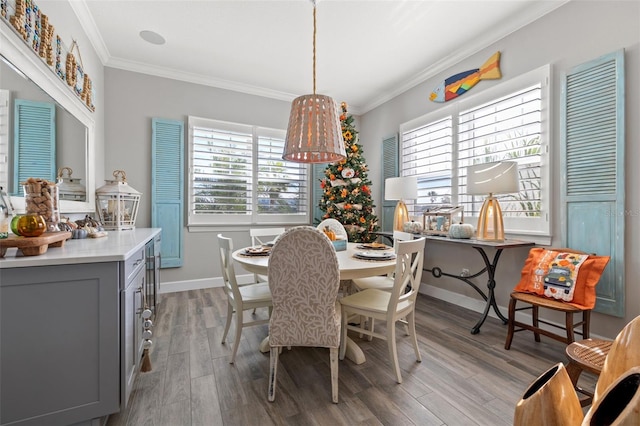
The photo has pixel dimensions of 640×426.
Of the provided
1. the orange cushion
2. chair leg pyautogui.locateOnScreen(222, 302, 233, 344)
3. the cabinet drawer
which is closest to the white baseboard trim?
chair leg pyautogui.locateOnScreen(222, 302, 233, 344)

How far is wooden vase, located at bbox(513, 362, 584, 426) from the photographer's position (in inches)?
16.0

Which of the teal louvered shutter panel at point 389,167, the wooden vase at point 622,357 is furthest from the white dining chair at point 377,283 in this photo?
the wooden vase at point 622,357

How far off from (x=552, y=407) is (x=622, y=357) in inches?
7.1

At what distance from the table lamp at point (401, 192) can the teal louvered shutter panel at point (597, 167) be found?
1456 millimetres

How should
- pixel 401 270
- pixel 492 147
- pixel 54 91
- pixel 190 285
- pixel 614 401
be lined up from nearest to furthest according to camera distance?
pixel 614 401
pixel 401 270
pixel 54 91
pixel 492 147
pixel 190 285

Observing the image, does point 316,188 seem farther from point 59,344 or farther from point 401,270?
point 59,344

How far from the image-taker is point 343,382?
1908 mm

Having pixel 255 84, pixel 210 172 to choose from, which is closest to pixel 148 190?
pixel 210 172

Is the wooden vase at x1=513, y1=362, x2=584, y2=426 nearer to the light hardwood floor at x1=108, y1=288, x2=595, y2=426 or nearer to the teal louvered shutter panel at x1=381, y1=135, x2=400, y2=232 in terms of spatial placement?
the light hardwood floor at x1=108, y1=288, x2=595, y2=426

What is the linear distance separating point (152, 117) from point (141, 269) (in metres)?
2.61

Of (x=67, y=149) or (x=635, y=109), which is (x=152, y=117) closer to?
(x=67, y=149)

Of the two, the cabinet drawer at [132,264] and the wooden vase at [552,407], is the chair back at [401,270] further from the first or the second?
the cabinet drawer at [132,264]

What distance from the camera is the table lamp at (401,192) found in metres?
3.61

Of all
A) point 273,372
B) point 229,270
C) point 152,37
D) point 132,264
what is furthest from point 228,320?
point 152,37
